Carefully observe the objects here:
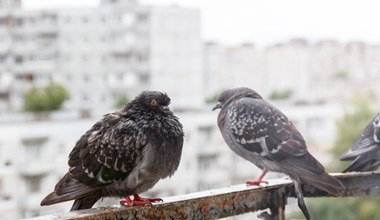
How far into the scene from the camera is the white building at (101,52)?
27.1m

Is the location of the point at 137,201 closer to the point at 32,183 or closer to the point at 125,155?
the point at 125,155

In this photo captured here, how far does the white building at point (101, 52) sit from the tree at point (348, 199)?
26.7 feet

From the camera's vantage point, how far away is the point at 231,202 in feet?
7.01

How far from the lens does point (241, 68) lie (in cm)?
3322

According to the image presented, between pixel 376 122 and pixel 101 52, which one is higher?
pixel 376 122

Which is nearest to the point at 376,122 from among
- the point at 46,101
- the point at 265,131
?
the point at 265,131

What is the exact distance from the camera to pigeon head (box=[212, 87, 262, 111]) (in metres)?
2.87

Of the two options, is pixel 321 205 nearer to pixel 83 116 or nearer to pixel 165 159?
pixel 83 116

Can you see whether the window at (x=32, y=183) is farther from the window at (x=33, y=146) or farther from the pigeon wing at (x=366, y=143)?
the pigeon wing at (x=366, y=143)

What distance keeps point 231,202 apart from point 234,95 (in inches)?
31.9

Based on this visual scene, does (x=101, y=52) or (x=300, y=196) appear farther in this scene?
(x=101, y=52)

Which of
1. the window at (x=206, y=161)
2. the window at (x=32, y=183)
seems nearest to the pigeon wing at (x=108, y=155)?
the window at (x=32, y=183)

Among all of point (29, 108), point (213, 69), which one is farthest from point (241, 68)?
point (29, 108)

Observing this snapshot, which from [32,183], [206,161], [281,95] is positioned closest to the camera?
[32,183]
